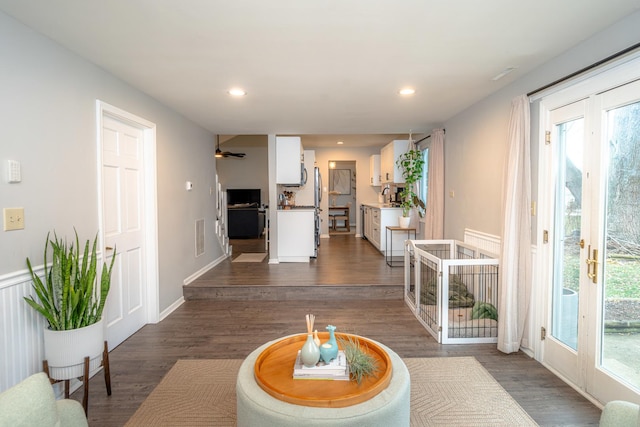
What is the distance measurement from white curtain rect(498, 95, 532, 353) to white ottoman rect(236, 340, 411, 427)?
1806 mm

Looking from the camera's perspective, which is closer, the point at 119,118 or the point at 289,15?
the point at 289,15

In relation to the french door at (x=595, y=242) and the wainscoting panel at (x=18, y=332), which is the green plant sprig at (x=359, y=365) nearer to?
the french door at (x=595, y=242)

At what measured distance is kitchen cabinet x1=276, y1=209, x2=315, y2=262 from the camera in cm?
597

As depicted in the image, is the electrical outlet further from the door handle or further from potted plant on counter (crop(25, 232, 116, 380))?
the door handle

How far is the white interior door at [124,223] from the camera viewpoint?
9.86 ft

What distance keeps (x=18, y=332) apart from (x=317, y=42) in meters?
2.60

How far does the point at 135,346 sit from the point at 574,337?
3607 millimetres

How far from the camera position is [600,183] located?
2215mm

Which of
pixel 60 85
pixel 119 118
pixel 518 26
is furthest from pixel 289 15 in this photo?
pixel 119 118

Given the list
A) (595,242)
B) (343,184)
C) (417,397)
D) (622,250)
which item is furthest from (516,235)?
(343,184)

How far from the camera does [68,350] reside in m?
2.03

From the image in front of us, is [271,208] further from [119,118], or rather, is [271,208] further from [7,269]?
[7,269]

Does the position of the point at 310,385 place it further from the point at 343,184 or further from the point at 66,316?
the point at 343,184

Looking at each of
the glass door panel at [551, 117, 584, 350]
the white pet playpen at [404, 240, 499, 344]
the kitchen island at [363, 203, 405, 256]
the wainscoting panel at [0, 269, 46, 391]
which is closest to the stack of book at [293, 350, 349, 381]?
the wainscoting panel at [0, 269, 46, 391]
